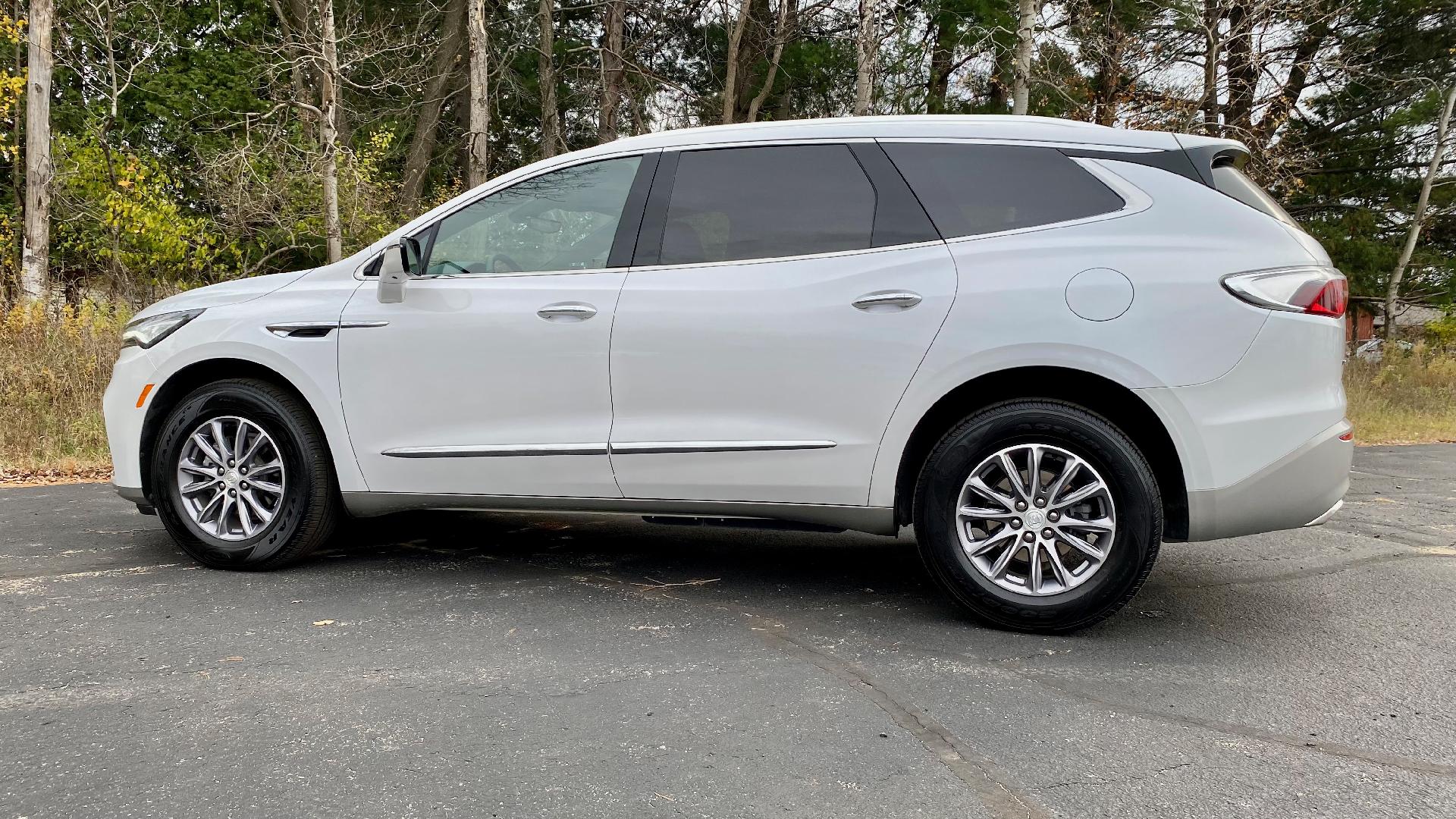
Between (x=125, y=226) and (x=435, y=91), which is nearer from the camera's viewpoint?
(x=125, y=226)

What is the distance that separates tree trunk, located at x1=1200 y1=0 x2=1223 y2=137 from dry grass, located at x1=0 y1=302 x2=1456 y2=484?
16.7ft

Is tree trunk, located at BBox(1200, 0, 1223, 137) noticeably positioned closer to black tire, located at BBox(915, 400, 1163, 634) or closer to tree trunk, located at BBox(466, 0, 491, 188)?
tree trunk, located at BBox(466, 0, 491, 188)

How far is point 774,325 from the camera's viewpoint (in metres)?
4.01

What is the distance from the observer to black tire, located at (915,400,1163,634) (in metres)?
3.68

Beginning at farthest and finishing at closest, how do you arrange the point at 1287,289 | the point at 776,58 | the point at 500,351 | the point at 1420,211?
the point at 776,58
the point at 1420,211
the point at 500,351
the point at 1287,289

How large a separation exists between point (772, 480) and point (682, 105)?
20.6 metres

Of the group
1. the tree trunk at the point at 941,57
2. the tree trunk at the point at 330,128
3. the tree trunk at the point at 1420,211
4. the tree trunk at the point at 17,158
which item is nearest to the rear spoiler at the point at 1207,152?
the tree trunk at the point at 330,128

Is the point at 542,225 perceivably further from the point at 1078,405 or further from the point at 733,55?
the point at 733,55

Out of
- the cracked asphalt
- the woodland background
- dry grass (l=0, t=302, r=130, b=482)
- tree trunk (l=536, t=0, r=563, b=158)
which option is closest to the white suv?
the cracked asphalt

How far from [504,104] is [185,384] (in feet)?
71.9

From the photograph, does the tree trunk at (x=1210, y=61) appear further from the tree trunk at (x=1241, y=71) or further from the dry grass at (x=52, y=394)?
the dry grass at (x=52, y=394)

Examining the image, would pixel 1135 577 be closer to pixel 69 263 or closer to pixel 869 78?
pixel 869 78

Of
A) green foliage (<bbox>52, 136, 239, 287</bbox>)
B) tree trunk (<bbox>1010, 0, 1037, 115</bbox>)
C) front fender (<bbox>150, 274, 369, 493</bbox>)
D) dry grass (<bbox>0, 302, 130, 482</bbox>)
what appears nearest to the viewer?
front fender (<bbox>150, 274, 369, 493</bbox>)

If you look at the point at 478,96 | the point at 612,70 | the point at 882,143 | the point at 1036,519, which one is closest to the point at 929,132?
the point at 882,143
